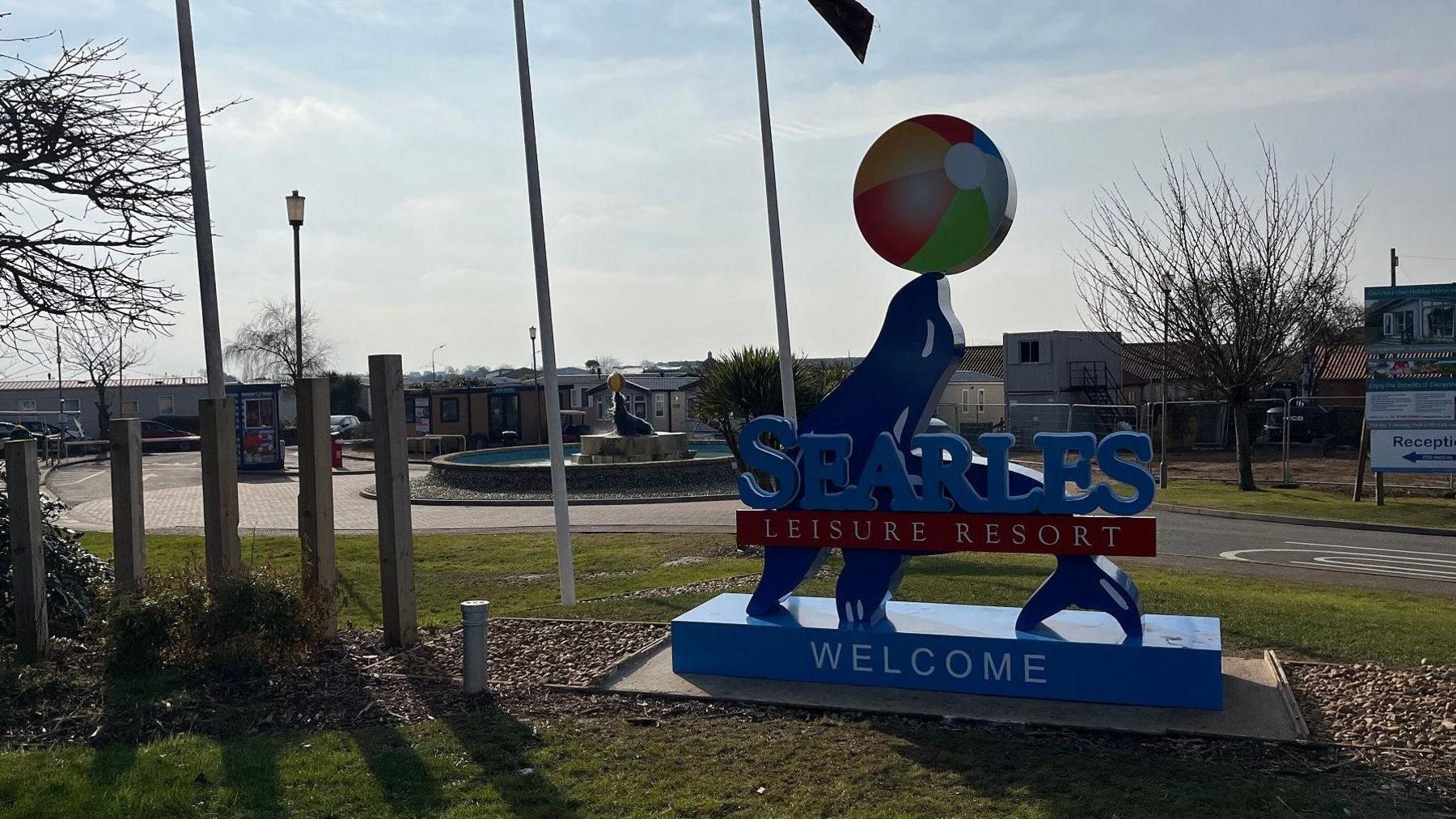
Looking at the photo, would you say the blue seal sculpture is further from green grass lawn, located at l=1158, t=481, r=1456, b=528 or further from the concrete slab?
green grass lawn, located at l=1158, t=481, r=1456, b=528

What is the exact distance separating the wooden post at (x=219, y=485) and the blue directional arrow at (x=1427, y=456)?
69.4 feet

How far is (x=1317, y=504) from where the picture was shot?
2280 cm

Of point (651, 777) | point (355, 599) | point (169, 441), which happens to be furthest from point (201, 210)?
point (169, 441)

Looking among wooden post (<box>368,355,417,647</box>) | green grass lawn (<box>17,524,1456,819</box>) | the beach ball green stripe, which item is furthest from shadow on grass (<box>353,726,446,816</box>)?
the beach ball green stripe

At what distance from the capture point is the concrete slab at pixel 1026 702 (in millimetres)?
6844

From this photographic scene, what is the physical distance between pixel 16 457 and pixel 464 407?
34.9 metres

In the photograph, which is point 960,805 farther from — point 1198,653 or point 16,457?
point 16,457

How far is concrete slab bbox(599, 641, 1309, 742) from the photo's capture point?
22.5 ft

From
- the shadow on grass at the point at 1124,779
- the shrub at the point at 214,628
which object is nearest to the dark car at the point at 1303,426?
the shadow on grass at the point at 1124,779

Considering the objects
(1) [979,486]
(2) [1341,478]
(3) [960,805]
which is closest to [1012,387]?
(2) [1341,478]

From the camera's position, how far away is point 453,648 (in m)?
9.17

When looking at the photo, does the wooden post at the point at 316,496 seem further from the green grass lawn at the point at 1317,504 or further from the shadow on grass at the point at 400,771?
the green grass lawn at the point at 1317,504

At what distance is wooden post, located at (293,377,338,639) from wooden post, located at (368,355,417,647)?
42cm

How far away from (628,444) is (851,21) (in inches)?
890
